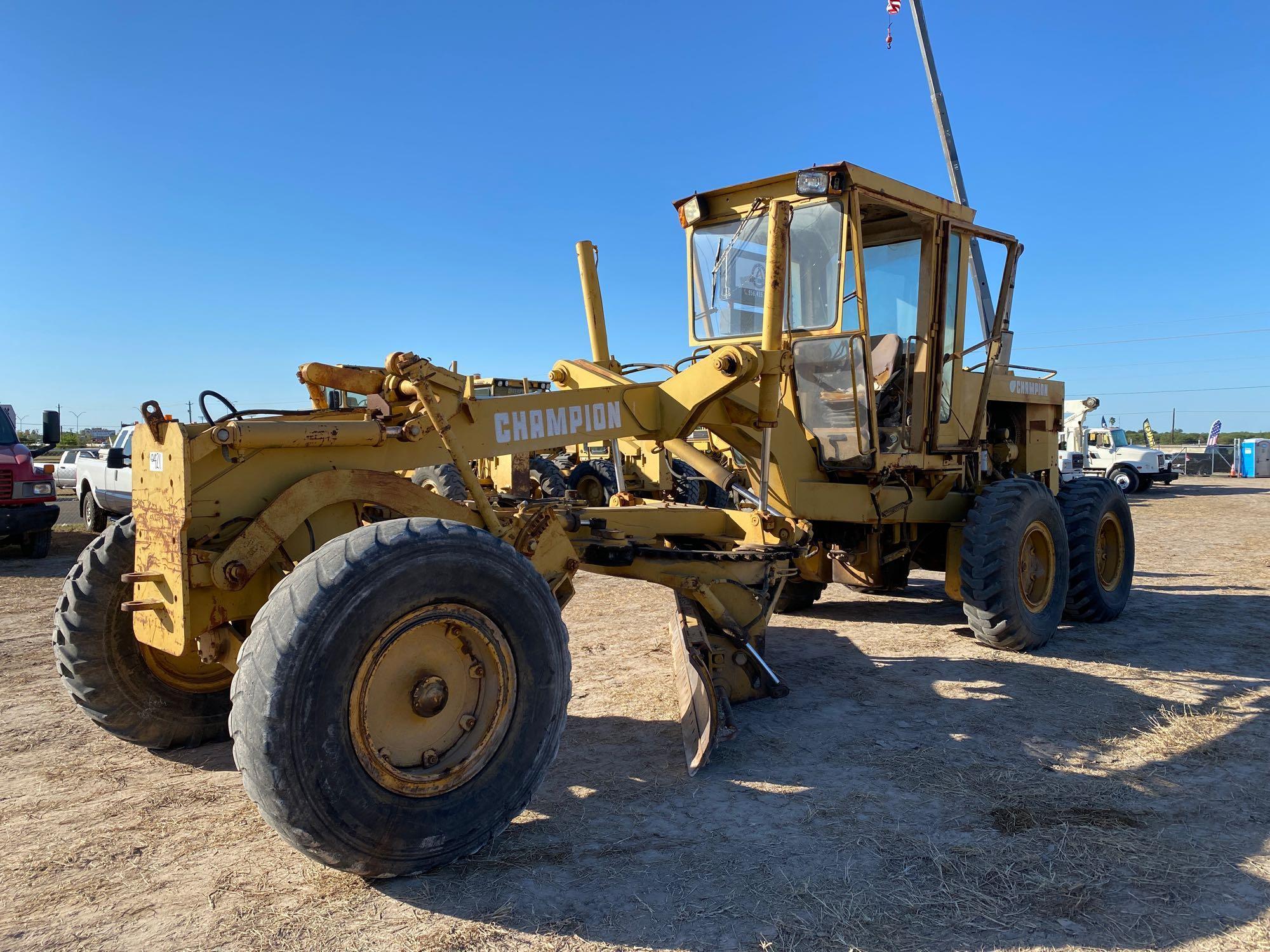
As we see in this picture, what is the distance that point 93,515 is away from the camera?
14.8 meters

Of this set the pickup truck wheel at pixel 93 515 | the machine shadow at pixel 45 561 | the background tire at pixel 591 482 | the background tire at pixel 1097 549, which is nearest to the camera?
Answer: the background tire at pixel 1097 549

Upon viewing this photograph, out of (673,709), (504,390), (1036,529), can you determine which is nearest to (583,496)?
(504,390)

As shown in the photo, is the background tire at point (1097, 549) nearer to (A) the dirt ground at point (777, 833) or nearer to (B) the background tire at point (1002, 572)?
(B) the background tire at point (1002, 572)

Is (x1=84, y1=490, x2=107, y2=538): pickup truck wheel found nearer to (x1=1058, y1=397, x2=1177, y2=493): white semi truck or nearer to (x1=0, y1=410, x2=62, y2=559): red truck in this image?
(x1=0, y1=410, x2=62, y2=559): red truck

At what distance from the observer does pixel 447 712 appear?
317 centimetres

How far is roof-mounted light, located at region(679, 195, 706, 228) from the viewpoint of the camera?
6.52m

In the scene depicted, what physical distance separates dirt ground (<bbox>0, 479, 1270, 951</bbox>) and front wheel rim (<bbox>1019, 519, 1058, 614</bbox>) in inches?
37.3

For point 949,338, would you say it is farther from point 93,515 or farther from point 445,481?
point 93,515

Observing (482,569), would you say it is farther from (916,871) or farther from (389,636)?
(916,871)

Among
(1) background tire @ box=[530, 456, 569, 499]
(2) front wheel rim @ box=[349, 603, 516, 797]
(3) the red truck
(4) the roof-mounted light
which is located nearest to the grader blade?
(2) front wheel rim @ box=[349, 603, 516, 797]

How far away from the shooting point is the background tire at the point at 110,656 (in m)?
3.82

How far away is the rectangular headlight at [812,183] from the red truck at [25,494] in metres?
9.64

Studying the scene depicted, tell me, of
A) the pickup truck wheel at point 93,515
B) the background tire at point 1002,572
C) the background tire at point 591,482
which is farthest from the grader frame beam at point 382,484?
the pickup truck wheel at point 93,515

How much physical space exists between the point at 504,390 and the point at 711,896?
10.2 metres
